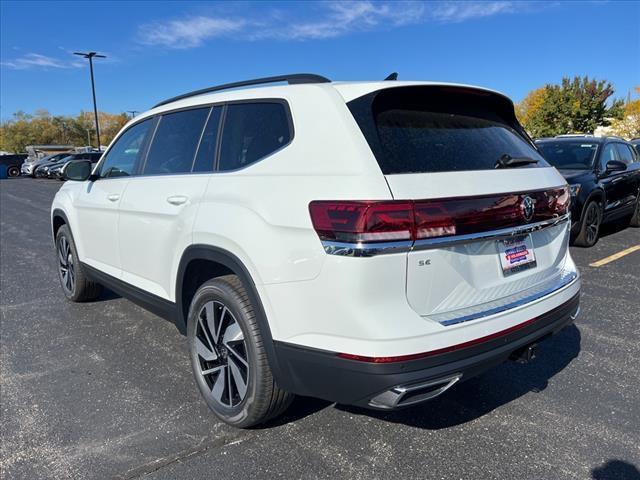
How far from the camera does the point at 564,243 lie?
2.88m

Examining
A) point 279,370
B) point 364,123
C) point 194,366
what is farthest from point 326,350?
point 194,366

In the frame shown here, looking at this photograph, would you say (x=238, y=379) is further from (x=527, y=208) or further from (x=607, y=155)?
(x=607, y=155)

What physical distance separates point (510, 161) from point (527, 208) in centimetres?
28

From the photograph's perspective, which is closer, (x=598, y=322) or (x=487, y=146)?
(x=487, y=146)

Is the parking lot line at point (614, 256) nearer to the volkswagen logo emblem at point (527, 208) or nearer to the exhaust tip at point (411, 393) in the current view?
the volkswagen logo emblem at point (527, 208)

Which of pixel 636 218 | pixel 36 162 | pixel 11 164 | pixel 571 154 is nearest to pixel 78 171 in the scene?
pixel 571 154

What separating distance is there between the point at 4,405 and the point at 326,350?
2.27 metres

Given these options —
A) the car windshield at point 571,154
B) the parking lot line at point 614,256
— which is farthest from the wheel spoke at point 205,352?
the car windshield at point 571,154

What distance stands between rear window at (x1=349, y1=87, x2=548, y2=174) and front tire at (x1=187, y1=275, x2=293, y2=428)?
1.01 m

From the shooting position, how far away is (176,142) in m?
3.41

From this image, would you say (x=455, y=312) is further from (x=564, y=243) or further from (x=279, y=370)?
(x=564, y=243)

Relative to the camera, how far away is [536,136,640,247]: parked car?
707cm

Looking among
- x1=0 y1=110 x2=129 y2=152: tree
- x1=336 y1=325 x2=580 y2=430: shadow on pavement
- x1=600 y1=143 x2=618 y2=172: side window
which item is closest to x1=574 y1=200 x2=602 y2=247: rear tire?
x1=600 y1=143 x2=618 y2=172: side window

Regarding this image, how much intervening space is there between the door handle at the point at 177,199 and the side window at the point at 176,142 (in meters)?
0.20
